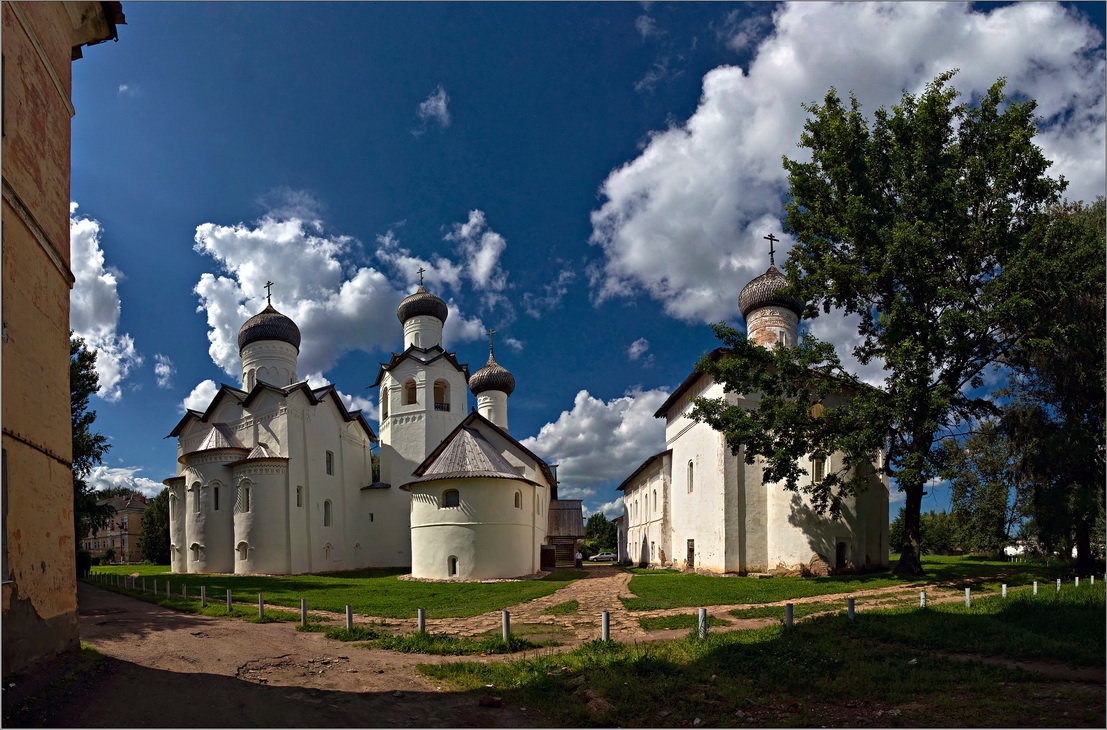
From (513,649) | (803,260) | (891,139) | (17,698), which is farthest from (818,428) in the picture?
(17,698)

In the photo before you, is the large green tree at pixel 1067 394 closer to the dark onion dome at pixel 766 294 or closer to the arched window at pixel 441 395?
the dark onion dome at pixel 766 294

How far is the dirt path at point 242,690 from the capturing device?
732cm

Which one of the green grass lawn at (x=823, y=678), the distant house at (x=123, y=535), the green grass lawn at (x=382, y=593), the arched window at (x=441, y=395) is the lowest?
the distant house at (x=123, y=535)

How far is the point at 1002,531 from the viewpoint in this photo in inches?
1001

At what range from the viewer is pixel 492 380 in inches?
1706

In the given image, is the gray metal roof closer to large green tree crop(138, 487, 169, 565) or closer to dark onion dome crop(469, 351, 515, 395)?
dark onion dome crop(469, 351, 515, 395)

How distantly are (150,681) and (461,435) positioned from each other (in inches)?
817

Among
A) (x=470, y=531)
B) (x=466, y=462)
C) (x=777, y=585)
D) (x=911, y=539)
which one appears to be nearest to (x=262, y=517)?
(x=466, y=462)

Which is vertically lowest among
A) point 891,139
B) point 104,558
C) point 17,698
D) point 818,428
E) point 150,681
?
point 104,558

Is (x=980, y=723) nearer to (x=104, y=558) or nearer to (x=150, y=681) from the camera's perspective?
(x=150, y=681)

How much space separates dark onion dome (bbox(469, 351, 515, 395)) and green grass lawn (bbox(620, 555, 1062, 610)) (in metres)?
20.9

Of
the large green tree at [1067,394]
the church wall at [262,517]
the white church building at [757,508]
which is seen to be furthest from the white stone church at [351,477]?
the large green tree at [1067,394]

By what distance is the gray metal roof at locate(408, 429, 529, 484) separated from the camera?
27.2 metres

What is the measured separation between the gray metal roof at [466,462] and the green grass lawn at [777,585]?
7124mm
